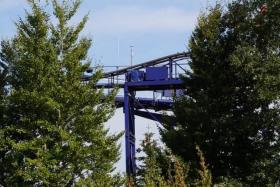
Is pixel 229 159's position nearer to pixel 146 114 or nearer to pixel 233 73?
pixel 233 73

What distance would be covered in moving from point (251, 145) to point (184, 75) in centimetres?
376

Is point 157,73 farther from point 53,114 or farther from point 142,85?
point 53,114

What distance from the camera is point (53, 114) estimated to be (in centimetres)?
2125

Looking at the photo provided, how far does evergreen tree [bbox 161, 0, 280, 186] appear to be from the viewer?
1823 centimetres

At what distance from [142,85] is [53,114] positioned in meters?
10.5

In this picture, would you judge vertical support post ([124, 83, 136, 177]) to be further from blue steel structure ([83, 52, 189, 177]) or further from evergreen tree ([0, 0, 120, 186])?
evergreen tree ([0, 0, 120, 186])

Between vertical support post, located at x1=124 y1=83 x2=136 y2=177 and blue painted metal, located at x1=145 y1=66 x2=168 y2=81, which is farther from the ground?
blue painted metal, located at x1=145 y1=66 x2=168 y2=81

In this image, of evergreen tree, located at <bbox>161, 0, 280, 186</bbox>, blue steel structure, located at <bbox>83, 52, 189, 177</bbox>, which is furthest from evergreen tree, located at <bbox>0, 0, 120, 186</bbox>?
blue steel structure, located at <bbox>83, 52, 189, 177</bbox>

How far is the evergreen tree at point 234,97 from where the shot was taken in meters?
18.2

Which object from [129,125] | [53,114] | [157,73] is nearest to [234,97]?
[53,114]

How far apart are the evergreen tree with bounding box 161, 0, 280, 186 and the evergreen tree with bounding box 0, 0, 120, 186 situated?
9.16 feet

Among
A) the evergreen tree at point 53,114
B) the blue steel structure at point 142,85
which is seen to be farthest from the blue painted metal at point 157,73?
the evergreen tree at point 53,114

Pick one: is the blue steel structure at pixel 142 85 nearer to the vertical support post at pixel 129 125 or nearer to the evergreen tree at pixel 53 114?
the vertical support post at pixel 129 125

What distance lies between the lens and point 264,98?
17547 millimetres
